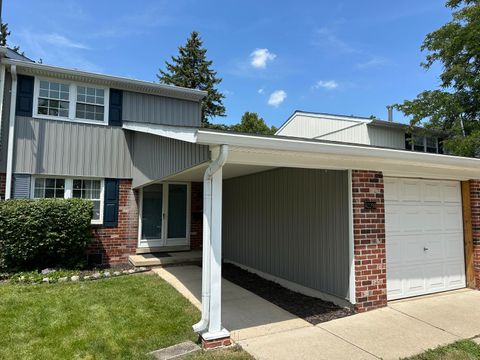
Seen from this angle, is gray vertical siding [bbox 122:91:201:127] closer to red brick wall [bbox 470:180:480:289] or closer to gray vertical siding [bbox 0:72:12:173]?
gray vertical siding [bbox 0:72:12:173]

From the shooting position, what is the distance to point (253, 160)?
13.8ft

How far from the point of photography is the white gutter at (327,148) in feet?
11.6

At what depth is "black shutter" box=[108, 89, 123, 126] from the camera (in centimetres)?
932

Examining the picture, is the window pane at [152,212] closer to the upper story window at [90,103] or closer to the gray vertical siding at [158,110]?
the gray vertical siding at [158,110]

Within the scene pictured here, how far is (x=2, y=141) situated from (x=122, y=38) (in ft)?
21.0

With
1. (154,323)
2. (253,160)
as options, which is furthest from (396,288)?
(154,323)

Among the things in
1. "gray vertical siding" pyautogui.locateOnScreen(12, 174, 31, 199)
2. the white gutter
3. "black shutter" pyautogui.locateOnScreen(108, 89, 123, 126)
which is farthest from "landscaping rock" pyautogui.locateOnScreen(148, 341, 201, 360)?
"black shutter" pyautogui.locateOnScreen(108, 89, 123, 126)

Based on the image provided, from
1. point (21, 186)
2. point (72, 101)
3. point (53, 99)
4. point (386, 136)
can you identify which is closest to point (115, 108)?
point (72, 101)

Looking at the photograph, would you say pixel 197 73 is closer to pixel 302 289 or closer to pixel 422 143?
pixel 422 143

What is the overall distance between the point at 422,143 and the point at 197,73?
60.0 feet

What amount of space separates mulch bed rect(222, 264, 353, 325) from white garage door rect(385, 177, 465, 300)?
115cm

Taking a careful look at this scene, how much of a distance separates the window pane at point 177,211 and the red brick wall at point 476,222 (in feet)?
23.6

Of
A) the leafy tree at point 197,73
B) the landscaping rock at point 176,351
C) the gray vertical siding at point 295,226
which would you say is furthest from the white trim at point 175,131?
the leafy tree at point 197,73

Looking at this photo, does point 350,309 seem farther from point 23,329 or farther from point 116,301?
point 23,329
